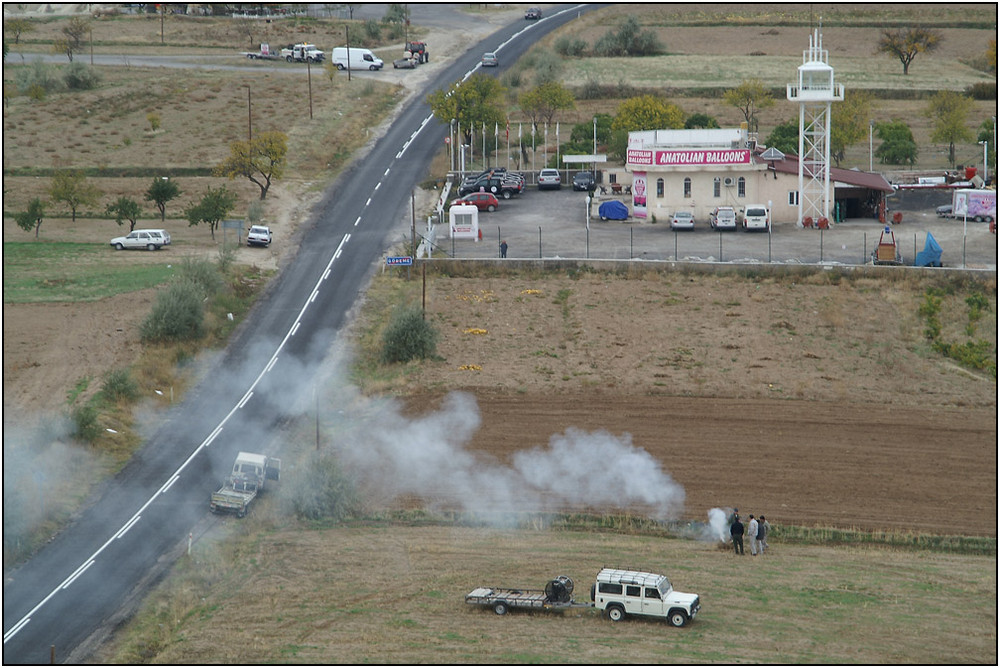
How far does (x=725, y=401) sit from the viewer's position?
51.4 m

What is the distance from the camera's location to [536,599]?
33062 millimetres

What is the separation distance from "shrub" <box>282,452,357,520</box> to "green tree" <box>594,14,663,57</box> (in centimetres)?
9417

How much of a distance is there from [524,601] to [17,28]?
4315 inches

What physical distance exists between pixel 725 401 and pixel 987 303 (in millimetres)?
18558

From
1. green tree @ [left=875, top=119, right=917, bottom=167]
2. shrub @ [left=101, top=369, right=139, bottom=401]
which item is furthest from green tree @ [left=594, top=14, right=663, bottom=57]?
shrub @ [left=101, top=369, right=139, bottom=401]

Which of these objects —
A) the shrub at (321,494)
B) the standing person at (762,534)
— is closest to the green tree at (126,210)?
the shrub at (321,494)

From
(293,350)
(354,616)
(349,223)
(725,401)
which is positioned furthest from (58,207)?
(354,616)

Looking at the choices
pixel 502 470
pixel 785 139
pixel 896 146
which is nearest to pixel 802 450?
pixel 502 470

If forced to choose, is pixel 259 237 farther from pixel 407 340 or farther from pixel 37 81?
pixel 37 81

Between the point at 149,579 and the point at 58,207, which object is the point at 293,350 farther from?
the point at 58,207

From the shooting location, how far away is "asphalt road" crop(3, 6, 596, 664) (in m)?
35.8

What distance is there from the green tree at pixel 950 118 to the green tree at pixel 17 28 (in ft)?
277

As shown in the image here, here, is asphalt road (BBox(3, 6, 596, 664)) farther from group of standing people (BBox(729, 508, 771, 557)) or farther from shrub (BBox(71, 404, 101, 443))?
group of standing people (BBox(729, 508, 771, 557))

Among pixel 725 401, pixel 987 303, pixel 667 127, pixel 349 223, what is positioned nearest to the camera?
pixel 725 401
